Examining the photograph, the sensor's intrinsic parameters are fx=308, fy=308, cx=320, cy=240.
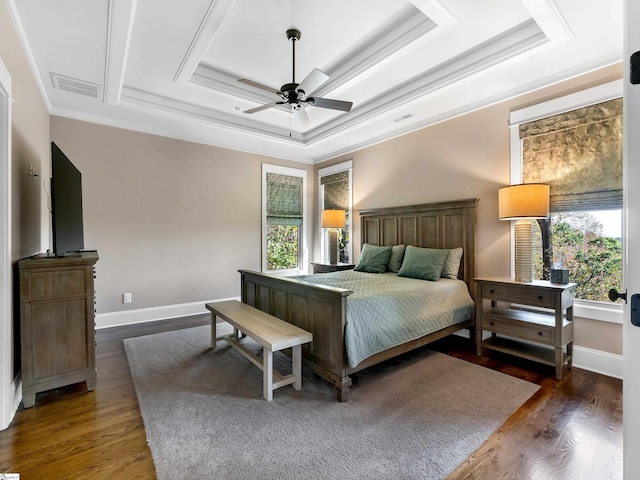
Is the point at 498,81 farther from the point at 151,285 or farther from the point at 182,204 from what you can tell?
the point at 151,285

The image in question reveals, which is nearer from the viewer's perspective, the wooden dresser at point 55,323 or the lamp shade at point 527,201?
the wooden dresser at point 55,323

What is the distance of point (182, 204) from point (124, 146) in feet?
3.43

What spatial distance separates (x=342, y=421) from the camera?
2.02 m

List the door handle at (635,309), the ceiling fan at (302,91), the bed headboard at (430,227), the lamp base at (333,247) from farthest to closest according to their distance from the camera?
the lamp base at (333,247) → the bed headboard at (430,227) → the ceiling fan at (302,91) → the door handle at (635,309)

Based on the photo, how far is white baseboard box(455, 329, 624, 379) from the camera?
2637 mm

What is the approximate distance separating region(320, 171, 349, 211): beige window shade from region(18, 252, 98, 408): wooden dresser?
154 inches

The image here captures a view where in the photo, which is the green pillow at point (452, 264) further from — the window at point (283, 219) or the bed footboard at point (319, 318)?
the window at point (283, 219)

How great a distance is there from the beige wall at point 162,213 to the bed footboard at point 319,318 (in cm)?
218

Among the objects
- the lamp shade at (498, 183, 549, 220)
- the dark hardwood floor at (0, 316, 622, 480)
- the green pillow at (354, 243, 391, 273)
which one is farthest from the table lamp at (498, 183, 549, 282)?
the green pillow at (354, 243, 391, 273)

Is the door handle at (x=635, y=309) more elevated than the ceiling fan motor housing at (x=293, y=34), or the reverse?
the ceiling fan motor housing at (x=293, y=34)

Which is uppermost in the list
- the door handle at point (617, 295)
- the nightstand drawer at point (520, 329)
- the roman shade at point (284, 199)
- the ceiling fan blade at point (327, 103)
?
the ceiling fan blade at point (327, 103)

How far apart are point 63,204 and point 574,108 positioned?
4.51m

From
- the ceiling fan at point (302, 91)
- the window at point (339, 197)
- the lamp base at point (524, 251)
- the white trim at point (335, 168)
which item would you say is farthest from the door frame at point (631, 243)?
the white trim at point (335, 168)

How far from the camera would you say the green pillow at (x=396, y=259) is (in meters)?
4.13
